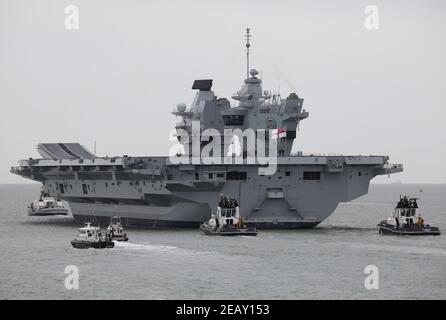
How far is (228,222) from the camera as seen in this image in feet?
174

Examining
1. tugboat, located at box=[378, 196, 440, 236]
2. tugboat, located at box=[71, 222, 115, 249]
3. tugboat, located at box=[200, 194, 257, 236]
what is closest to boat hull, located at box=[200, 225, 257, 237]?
tugboat, located at box=[200, 194, 257, 236]

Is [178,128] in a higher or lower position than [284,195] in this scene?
higher

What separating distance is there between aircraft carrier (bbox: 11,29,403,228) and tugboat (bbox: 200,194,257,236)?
7.80 feet

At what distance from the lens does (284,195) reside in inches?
2200

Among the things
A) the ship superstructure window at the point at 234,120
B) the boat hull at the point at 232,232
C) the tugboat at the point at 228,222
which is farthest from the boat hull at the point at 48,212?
the boat hull at the point at 232,232

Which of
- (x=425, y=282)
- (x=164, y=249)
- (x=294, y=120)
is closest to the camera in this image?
(x=425, y=282)

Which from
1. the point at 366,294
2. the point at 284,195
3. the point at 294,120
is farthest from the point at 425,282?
the point at 294,120

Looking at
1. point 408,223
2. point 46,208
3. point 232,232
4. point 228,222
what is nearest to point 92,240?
point 232,232

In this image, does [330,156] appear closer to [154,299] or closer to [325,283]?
[325,283]

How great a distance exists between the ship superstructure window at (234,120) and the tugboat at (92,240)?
47.1 feet

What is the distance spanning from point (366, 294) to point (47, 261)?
14952 mm
